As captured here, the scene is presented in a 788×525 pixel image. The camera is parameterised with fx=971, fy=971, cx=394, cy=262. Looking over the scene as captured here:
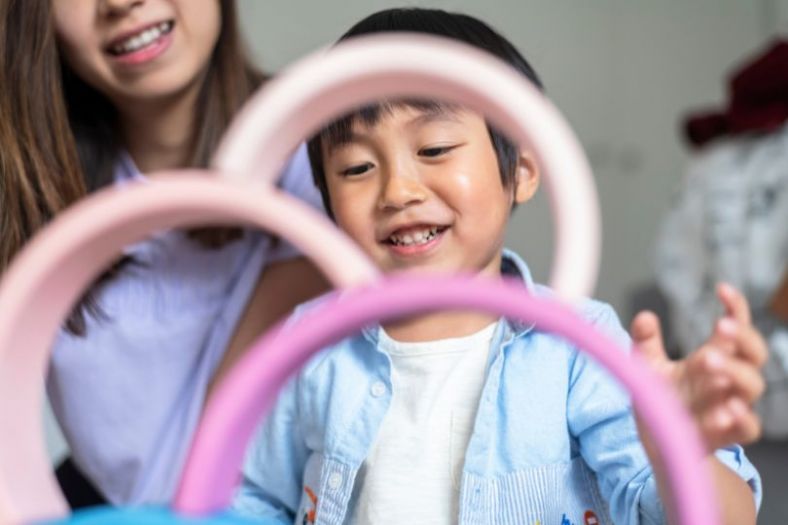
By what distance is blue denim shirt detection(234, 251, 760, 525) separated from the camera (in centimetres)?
69

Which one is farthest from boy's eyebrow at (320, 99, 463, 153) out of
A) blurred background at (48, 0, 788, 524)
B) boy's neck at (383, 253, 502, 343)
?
blurred background at (48, 0, 788, 524)

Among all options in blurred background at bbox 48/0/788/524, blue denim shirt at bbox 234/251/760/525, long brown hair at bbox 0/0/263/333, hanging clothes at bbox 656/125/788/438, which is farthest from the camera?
blurred background at bbox 48/0/788/524

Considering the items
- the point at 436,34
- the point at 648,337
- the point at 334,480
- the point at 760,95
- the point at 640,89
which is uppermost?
the point at 640,89

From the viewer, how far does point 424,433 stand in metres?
0.75

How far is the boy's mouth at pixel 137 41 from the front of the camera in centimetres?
91

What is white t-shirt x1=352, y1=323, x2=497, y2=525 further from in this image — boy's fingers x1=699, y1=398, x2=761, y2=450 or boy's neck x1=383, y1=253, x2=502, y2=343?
boy's fingers x1=699, y1=398, x2=761, y2=450

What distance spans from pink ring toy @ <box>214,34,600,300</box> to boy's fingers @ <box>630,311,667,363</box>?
66 millimetres

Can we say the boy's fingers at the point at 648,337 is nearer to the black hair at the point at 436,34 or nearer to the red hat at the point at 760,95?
the black hair at the point at 436,34

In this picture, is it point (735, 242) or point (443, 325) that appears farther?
point (735, 242)

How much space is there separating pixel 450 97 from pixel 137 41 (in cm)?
52

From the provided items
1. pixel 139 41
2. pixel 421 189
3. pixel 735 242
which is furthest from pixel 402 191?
pixel 735 242

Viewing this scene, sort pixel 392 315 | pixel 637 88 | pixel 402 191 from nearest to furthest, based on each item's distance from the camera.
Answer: pixel 392 315 < pixel 402 191 < pixel 637 88

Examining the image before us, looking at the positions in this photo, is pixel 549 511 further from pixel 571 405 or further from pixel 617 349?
pixel 617 349

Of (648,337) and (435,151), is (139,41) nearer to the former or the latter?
(435,151)
